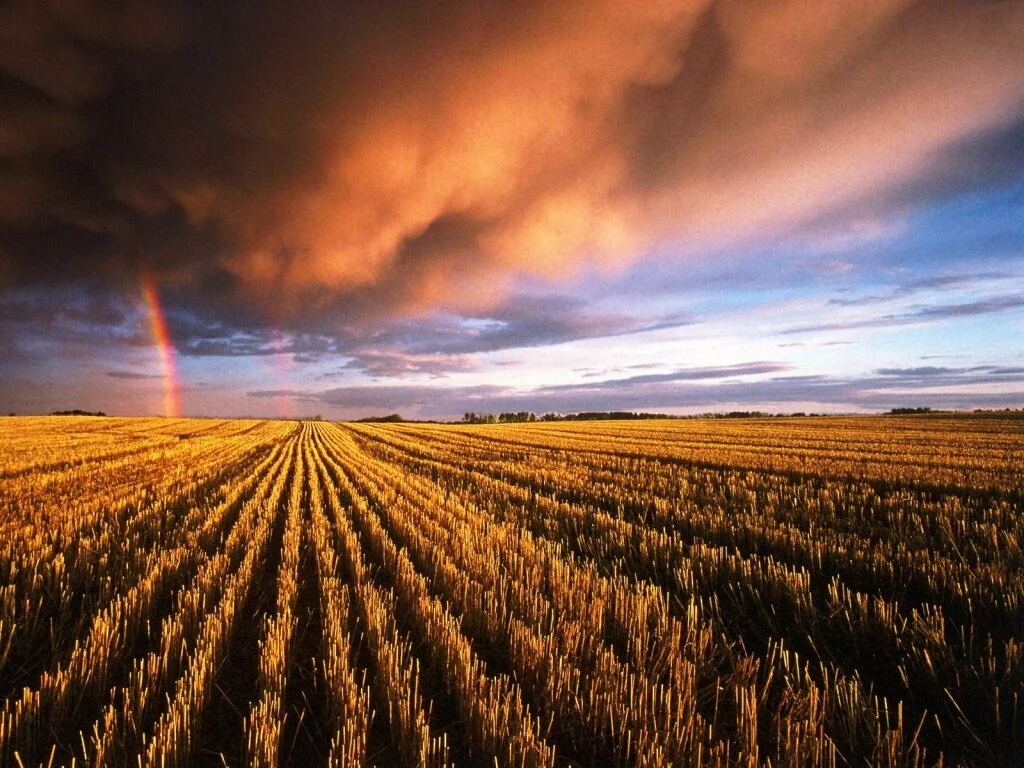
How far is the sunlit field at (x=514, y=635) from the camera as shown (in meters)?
2.71

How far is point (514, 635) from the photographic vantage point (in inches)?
149

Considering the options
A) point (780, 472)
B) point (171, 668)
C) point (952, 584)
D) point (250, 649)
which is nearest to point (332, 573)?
point (250, 649)

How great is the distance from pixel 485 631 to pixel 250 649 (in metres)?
1.88

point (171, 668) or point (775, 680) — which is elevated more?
point (171, 668)

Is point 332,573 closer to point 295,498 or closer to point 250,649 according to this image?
point 250,649

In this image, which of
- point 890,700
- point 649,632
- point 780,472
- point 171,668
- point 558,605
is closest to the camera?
point 890,700

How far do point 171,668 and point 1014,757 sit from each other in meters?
4.96

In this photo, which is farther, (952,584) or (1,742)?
(952,584)

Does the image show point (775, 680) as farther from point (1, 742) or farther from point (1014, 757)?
point (1, 742)

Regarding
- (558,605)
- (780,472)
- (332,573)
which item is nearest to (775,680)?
(558,605)

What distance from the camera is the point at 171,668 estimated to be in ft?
11.6

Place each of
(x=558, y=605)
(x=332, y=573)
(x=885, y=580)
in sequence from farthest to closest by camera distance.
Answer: (x=332, y=573), (x=885, y=580), (x=558, y=605)

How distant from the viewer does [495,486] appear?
11.9m

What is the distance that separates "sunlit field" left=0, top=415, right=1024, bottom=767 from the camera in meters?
2.71
